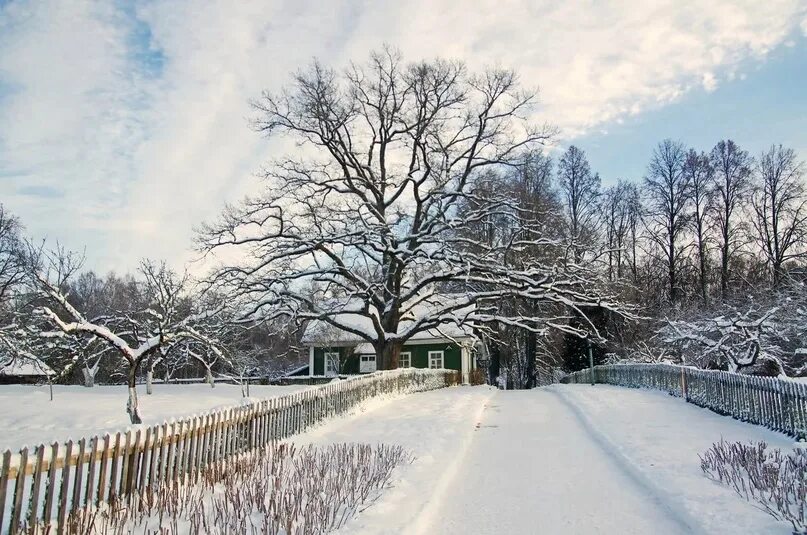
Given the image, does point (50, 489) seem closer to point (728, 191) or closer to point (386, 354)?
point (386, 354)

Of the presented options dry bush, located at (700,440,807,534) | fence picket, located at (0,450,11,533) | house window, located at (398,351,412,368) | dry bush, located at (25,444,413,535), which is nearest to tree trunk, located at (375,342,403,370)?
house window, located at (398,351,412,368)

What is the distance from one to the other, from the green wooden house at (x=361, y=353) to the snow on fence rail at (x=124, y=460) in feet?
90.4

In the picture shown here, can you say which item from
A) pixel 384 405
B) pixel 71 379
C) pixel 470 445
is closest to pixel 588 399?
pixel 384 405

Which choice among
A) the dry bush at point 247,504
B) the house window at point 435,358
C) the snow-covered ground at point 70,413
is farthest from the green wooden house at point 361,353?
the dry bush at point 247,504

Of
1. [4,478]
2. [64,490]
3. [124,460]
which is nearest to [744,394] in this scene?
[124,460]

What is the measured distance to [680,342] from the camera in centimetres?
2622

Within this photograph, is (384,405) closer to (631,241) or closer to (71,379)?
(631,241)

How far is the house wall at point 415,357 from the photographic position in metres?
40.5

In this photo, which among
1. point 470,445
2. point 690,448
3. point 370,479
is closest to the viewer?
point 370,479

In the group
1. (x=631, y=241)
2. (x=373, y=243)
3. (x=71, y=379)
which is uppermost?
(x=631, y=241)

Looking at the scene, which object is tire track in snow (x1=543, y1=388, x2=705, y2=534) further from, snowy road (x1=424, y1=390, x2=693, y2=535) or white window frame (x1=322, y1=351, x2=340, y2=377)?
white window frame (x1=322, y1=351, x2=340, y2=377)

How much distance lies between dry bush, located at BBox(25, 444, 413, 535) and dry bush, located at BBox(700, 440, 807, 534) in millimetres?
4182

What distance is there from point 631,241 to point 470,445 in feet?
138

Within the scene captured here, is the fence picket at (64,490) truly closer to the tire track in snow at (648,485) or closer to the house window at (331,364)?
the tire track in snow at (648,485)
